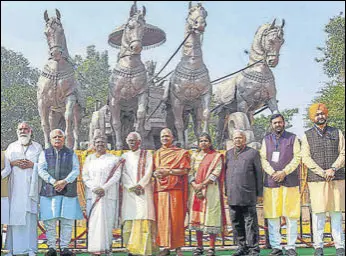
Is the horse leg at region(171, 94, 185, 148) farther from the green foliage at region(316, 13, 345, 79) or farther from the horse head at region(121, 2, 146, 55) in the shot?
the green foliage at region(316, 13, 345, 79)

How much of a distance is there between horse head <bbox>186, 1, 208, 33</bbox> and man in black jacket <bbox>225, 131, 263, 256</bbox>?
348cm

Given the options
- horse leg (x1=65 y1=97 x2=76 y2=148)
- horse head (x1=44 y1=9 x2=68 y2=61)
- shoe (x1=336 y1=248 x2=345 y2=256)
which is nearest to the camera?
shoe (x1=336 y1=248 x2=345 y2=256)

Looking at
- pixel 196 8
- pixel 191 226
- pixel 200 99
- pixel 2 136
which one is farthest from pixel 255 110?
pixel 2 136

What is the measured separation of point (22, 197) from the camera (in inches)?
259

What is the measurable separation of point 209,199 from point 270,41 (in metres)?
4.42

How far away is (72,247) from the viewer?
7.79 meters

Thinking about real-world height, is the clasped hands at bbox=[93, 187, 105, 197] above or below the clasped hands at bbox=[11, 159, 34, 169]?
below

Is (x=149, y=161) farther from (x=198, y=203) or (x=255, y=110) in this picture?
(x=255, y=110)

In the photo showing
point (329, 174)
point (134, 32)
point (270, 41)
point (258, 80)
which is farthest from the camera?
point (258, 80)

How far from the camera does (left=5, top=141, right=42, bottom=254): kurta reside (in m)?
6.48

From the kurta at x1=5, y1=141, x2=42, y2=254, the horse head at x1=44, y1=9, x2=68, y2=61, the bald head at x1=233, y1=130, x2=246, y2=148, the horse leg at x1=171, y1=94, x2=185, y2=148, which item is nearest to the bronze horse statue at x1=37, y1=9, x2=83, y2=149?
the horse head at x1=44, y1=9, x2=68, y2=61

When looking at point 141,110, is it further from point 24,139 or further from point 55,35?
point 24,139

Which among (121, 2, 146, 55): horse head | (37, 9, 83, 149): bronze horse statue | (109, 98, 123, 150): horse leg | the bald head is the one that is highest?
(121, 2, 146, 55): horse head

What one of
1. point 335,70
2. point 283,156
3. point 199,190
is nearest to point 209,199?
point 199,190
